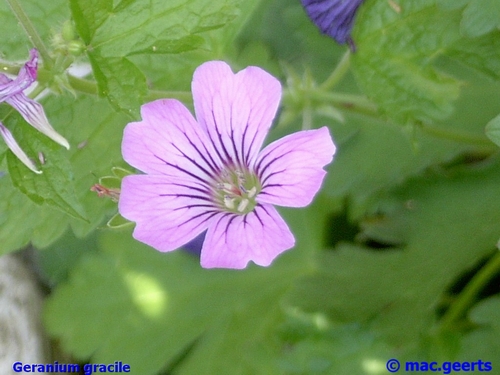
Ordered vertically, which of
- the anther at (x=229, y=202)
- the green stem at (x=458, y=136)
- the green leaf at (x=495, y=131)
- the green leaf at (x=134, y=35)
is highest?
the green leaf at (x=134, y=35)

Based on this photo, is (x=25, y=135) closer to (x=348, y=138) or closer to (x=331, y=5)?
(x=331, y=5)

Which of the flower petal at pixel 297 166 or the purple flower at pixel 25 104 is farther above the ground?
the purple flower at pixel 25 104

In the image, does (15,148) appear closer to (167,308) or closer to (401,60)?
(401,60)

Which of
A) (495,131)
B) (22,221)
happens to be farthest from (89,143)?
(495,131)

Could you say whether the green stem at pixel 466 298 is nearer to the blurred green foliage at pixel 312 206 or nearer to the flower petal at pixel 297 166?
the blurred green foliage at pixel 312 206

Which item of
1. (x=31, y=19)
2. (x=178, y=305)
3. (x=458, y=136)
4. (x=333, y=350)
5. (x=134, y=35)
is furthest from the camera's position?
(x=178, y=305)

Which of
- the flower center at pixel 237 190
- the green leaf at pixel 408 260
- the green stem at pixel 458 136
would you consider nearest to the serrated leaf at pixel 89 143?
the flower center at pixel 237 190

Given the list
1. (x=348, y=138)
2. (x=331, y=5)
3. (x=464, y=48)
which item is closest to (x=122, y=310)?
(x=348, y=138)
